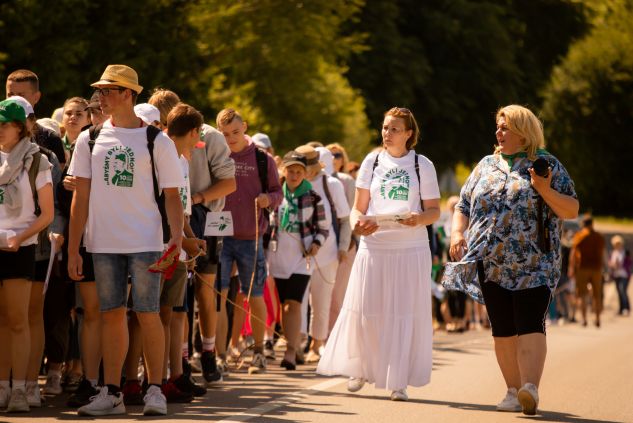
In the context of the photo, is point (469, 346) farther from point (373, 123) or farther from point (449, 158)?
point (449, 158)

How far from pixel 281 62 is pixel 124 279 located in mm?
24261

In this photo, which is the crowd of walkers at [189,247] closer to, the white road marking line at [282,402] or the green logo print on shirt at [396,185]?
the green logo print on shirt at [396,185]

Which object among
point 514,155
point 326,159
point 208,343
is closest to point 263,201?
point 208,343

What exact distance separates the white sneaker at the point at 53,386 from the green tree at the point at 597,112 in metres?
52.3

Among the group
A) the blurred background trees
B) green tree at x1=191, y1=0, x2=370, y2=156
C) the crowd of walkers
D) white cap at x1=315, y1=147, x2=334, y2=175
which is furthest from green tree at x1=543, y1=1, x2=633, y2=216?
the crowd of walkers

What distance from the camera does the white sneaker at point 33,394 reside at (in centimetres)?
1023

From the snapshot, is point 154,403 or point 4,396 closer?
point 154,403

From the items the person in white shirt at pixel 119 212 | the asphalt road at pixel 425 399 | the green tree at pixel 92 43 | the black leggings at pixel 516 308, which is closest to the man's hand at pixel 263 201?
the asphalt road at pixel 425 399

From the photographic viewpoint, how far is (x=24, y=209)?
1004 cm

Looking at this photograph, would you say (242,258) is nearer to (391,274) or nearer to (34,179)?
(391,274)

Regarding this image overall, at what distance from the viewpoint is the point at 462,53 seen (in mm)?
48031

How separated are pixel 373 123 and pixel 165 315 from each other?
1376 inches

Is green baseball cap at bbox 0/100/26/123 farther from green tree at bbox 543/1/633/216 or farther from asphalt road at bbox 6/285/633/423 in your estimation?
green tree at bbox 543/1/633/216

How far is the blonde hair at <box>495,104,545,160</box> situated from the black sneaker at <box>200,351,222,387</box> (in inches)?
129
